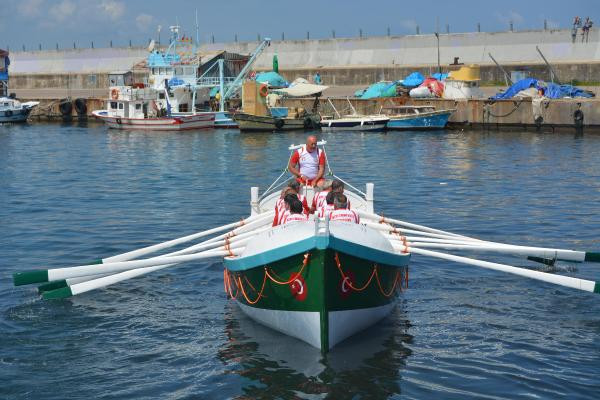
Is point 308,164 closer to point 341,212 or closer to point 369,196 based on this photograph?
point 369,196

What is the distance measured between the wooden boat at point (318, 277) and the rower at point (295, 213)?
1.35ft

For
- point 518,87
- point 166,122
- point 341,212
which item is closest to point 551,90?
point 518,87

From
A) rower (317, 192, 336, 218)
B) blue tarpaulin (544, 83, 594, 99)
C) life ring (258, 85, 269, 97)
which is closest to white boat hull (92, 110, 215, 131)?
life ring (258, 85, 269, 97)

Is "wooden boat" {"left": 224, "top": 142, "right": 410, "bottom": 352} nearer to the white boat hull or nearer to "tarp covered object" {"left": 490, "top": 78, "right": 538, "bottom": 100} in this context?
"tarp covered object" {"left": 490, "top": 78, "right": 538, "bottom": 100}

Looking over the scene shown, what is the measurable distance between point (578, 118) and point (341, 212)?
1636 inches

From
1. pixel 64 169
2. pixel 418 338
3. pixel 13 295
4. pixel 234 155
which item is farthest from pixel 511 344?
pixel 234 155

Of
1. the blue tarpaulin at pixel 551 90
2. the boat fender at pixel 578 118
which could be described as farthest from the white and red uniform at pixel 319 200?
the blue tarpaulin at pixel 551 90

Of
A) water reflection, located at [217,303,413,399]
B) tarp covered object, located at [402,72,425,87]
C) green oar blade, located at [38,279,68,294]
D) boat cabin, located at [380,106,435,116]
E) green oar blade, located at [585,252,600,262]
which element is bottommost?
water reflection, located at [217,303,413,399]

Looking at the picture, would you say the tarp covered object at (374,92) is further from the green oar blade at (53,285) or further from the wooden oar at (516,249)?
the green oar blade at (53,285)

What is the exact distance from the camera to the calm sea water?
38.0 feet

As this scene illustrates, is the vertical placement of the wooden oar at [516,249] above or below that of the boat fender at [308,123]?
below

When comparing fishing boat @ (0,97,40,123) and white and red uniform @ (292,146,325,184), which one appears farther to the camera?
fishing boat @ (0,97,40,123)

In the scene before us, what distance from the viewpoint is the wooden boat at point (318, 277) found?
11352 millimetres

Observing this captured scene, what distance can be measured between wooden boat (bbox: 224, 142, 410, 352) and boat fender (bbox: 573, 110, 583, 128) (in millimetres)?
41269
